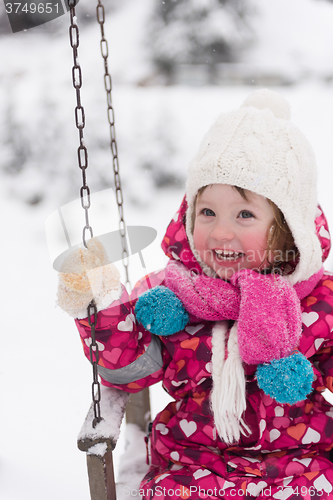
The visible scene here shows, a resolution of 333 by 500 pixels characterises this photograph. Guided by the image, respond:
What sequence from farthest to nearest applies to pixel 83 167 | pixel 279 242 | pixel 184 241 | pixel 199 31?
pixel 199 31
pixel 184 241
pixel 279 242
pixel 83 167

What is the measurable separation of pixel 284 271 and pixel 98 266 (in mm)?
436

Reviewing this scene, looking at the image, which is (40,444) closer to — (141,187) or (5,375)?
(5,375)

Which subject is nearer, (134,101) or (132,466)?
(132,466)

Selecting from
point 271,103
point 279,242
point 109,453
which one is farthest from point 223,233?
point 109,453

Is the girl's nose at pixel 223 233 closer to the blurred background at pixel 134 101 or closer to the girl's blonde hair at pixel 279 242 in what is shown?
the girl's blonde hair at pixel 279 242

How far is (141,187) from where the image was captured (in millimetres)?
3086

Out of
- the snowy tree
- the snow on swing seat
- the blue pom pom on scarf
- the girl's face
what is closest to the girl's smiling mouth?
the girl's face

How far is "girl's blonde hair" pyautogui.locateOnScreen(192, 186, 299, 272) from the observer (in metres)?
0.89

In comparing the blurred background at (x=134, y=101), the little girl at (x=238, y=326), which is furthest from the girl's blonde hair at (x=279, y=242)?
the blurred background at (x=134, y=101)

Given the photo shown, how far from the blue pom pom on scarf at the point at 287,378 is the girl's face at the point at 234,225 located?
0.71 ft

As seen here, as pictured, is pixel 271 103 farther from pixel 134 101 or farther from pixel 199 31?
pixel 134 101

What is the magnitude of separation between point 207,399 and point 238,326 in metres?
0.22

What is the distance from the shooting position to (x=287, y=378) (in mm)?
808

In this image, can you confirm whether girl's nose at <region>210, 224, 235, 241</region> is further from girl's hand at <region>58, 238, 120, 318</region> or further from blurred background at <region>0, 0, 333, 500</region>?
blurred background at <region>0, 0, 333, 500</region>
